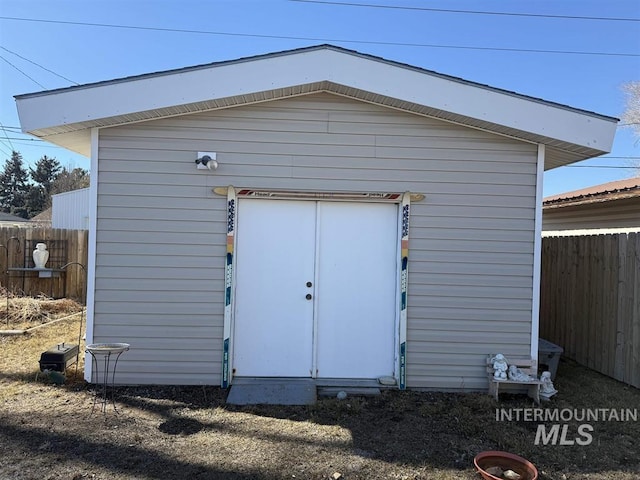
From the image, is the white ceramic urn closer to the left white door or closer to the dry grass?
the dry grass

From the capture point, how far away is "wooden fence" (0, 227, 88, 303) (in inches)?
396

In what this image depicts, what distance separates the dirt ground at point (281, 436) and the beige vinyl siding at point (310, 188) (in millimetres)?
542

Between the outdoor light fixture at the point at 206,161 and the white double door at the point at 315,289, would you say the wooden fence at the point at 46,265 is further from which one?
the white double door at the point at 315,289

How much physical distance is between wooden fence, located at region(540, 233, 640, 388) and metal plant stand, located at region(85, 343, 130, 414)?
18.2 ft

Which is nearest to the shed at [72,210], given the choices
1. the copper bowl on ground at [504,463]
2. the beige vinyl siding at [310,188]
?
the beige vinyl siding at [310,188]

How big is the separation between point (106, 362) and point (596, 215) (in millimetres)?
8357

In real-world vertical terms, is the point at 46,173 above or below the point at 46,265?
above

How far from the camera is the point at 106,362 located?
4.39m

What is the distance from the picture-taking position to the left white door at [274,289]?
480 centimetres

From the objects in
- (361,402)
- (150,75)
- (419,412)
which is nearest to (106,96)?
(150,75)

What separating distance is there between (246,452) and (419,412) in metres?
1.76

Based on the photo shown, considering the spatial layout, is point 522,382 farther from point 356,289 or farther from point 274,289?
point 274,289

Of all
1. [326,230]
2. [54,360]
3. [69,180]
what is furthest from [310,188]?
[69,180]

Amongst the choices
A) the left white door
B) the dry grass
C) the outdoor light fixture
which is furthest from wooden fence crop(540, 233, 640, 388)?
the dry grass
